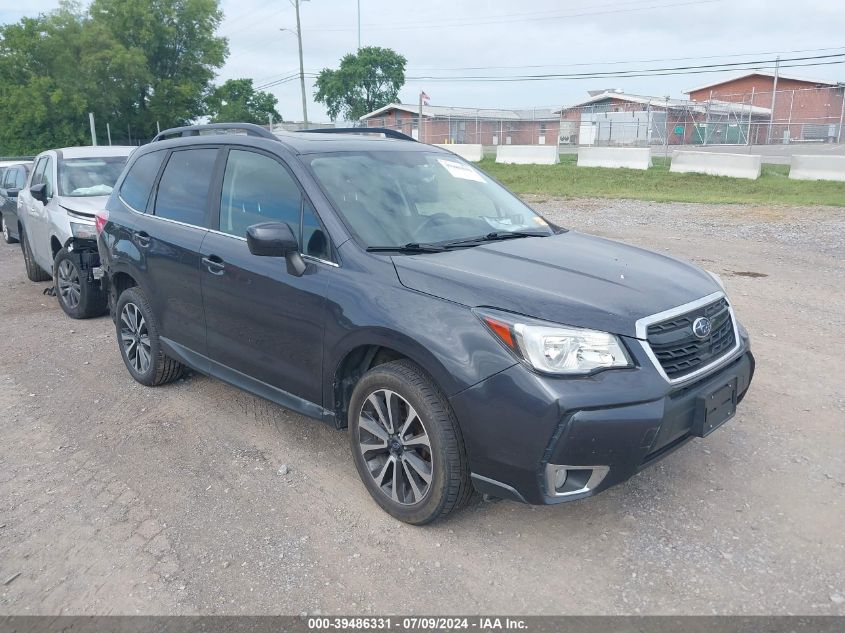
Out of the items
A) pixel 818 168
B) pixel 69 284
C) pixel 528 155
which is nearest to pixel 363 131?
pixel 69 284

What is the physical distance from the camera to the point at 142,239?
5.07 m

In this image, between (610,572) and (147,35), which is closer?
(610,572)

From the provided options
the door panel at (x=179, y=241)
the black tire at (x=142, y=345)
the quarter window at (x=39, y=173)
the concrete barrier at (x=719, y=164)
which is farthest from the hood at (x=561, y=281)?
the concrete barrier at (x=719, y=164)

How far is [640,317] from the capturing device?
10.2ft

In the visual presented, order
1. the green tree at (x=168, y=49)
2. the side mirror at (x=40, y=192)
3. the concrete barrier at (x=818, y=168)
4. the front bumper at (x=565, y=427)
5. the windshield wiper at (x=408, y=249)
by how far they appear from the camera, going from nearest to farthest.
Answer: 1. the front bumper at (x=565, y=427)
2. the windshield wiper at (x=408, y=249)
3. the side mirror at (x=40, y=192)
4. the concrete barrier at (x=818, y=168)
5. the green tree at (x=168, y=49)

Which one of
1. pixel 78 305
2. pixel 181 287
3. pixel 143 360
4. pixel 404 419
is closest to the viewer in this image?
pixel 404 419

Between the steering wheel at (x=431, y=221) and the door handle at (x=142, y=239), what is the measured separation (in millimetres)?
2208

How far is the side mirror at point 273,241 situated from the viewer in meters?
3.61

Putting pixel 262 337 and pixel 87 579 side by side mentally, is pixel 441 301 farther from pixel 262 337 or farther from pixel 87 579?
pixel 87 579

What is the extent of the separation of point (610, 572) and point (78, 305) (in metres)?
6.53

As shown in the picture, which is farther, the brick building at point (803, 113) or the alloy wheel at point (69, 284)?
the brick building at point (803, 113)

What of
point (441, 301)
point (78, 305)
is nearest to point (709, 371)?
point (441, 301)

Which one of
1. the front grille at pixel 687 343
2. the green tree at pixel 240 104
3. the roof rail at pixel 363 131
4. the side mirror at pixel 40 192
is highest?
Result: the green tree at pixel 240 104

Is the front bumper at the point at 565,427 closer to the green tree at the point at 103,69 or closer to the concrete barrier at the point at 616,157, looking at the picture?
the concrete barrier at the point at 616,157
